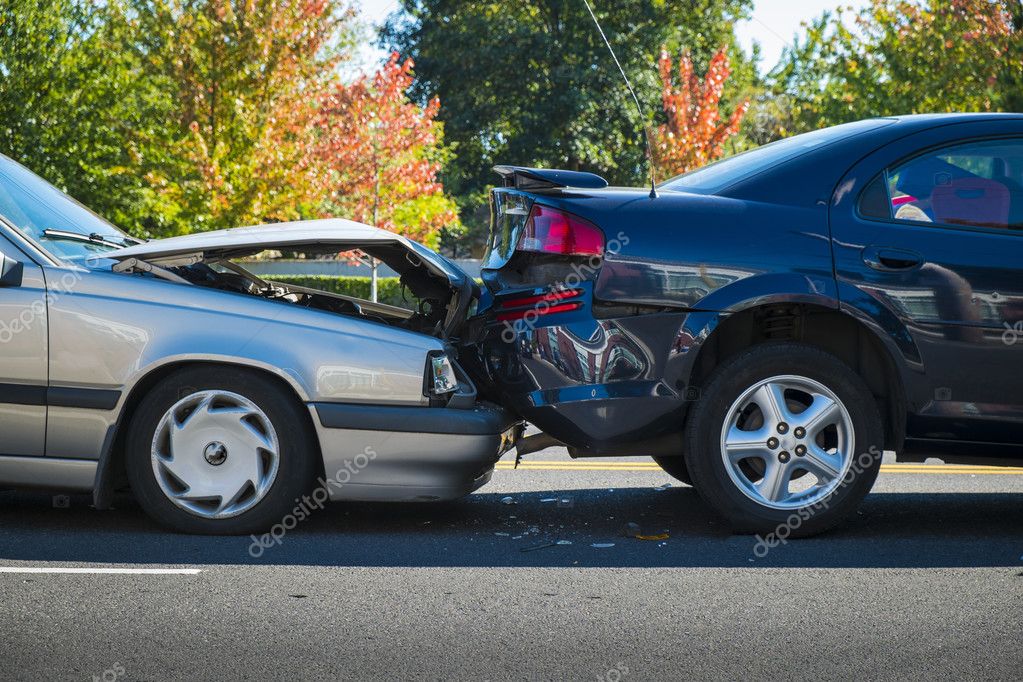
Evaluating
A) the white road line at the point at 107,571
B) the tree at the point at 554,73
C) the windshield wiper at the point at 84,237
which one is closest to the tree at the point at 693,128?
the tree at the point at 554,73

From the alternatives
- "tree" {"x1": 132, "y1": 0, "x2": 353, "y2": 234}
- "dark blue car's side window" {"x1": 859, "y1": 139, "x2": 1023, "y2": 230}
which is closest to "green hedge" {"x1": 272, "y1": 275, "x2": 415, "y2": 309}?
"tree" {"x1": 132, "y1": 0, "x2": 353, "y2": 234}

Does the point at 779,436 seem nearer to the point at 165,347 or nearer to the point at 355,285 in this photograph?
the point at 165,347

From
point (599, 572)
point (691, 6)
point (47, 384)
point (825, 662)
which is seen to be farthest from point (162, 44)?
point (691, 6)

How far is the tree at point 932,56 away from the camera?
67.2 feet

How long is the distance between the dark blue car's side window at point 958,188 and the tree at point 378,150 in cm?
1891

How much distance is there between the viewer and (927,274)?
4.73 meters

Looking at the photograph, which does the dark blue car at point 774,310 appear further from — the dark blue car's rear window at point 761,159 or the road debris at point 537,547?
the road debris at point 537,547

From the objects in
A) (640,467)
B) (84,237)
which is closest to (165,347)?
(84,237)

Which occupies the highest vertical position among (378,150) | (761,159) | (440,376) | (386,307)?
(378,150)

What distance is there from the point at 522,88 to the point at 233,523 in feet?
114

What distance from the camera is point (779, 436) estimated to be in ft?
15.6

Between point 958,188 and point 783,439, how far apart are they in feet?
4.41

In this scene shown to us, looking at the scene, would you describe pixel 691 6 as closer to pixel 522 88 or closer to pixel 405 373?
pixel 522 88

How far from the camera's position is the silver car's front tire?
4.65 meters
